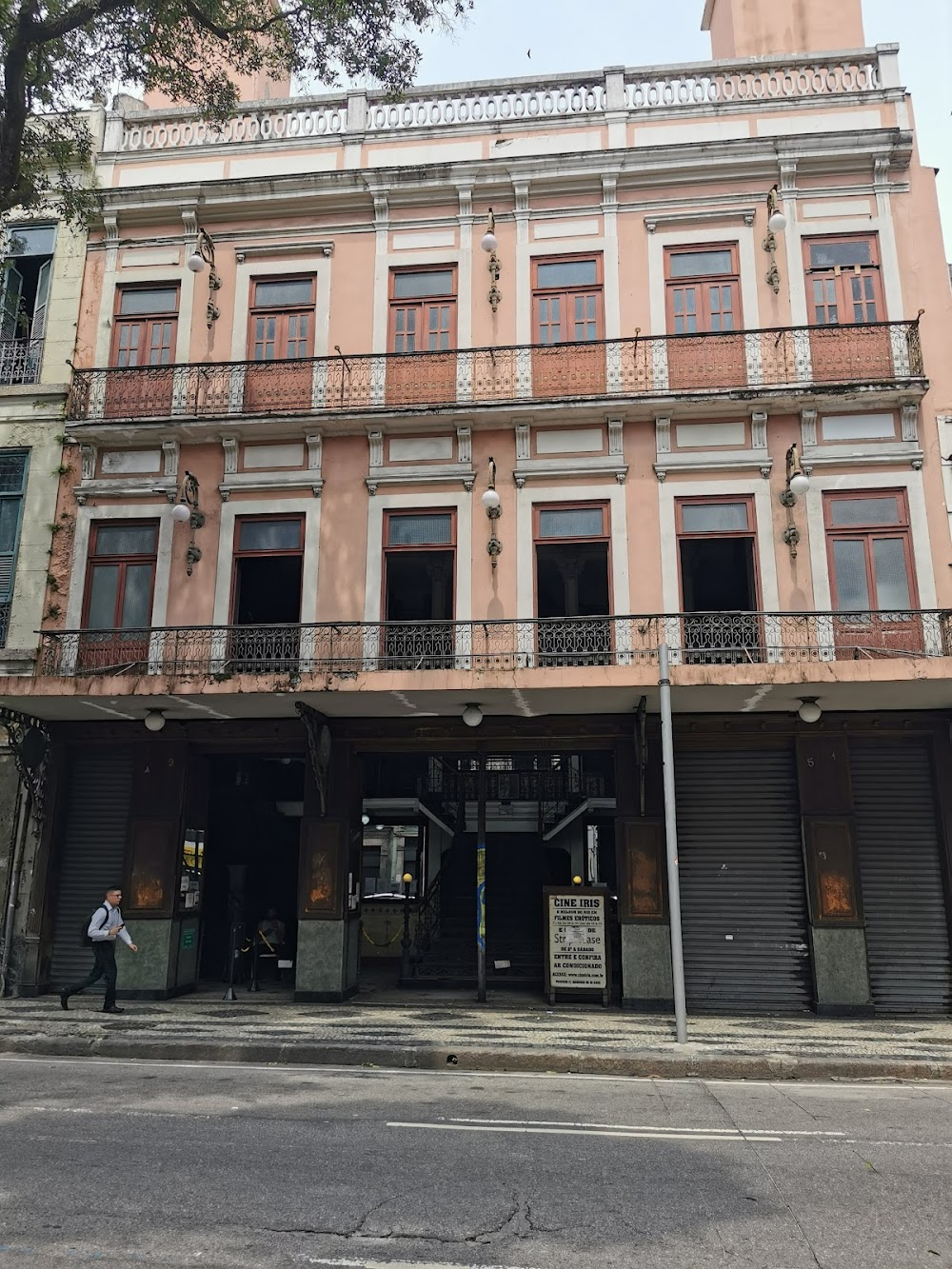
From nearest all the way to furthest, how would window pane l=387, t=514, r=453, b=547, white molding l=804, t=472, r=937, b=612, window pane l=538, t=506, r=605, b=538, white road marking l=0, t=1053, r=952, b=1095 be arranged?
white road marking l=0, t=1053, r=952, b=1095 → white molding l=804, t=472, r=937, b=612 → window pane l=538, t=506, r=605, b=538 → window pane l=387, t=514, r=453, b=547

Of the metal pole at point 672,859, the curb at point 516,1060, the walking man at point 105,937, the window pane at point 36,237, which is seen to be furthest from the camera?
the window pane at point 36,237

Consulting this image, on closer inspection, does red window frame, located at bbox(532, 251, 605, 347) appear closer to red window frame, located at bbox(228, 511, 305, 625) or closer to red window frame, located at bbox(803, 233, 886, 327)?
red window frame, located at bbox(803, 233, 886, 327)

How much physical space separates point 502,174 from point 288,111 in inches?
163

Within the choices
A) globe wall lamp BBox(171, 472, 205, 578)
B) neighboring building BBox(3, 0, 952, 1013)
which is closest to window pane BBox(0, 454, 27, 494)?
neighboring building BBox(3, 0, 952, 1013)

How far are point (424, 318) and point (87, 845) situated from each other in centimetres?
972

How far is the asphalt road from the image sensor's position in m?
4.92

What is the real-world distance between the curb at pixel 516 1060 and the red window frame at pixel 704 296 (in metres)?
10.4

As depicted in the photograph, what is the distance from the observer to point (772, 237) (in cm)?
1521

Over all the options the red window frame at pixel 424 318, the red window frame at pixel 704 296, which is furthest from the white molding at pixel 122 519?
the red window frame at pixel 704 296

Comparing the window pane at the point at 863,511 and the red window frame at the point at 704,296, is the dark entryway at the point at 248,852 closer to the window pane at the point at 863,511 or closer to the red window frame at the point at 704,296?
the window pane at the point at 863,511

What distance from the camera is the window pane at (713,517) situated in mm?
14516

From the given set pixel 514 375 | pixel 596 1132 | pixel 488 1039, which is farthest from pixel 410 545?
pixel 596 1132

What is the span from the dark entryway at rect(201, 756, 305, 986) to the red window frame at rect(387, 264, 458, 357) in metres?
6.96

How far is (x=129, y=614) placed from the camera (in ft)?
50.1
